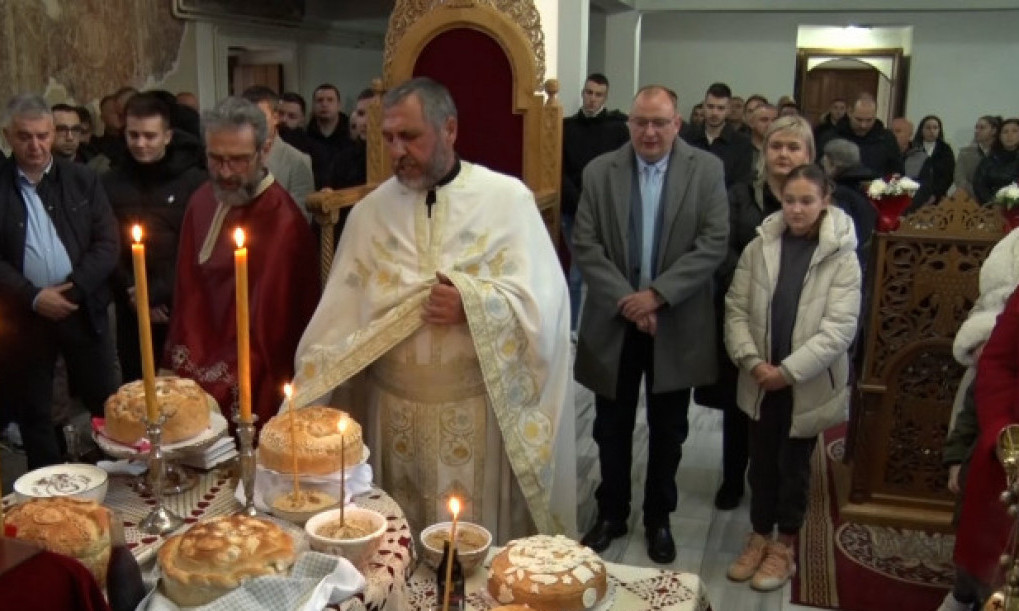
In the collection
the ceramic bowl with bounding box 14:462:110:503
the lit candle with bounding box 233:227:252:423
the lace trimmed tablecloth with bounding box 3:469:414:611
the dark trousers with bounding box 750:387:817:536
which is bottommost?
the dark trousers with bounding box 750:387:817:536

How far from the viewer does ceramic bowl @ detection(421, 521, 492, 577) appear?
2031 millimetres

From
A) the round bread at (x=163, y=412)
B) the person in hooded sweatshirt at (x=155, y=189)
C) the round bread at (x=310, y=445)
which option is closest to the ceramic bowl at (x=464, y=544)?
the round bread at (x=310, y=445)

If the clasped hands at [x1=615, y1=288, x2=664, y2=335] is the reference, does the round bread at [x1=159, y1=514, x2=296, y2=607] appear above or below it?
below

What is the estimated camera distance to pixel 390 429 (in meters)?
2.65

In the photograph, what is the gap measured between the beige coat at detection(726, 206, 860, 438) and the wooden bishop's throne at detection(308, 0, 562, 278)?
3.54 ft

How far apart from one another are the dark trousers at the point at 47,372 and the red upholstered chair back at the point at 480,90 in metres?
1.78

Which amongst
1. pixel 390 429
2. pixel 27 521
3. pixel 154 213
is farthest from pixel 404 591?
pixel 154 213

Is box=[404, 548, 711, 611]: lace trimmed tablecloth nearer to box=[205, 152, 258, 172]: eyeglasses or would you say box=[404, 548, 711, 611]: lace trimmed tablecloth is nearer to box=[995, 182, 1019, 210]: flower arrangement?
box=[205, 152, 258, 172]: eyeglasses

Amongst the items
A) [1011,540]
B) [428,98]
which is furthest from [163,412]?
[1011,540]

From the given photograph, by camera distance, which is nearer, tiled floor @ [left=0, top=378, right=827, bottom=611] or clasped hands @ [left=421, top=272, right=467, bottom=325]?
clasped hands @ [left=421, top=272, right=467, bottom=325]

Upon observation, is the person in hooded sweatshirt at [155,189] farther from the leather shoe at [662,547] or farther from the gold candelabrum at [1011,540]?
the gold candelabrum at [1011,540]

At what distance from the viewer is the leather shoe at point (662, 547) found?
11.6 ft

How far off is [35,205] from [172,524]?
2.30m

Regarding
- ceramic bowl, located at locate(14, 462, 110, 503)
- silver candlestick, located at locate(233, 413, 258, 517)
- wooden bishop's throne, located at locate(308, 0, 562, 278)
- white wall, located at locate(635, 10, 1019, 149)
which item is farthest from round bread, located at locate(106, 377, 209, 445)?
white wall, located at locate(635, 10, 1019, 149)
